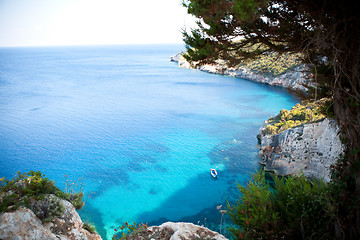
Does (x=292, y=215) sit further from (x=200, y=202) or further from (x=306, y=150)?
(x=306, y=150)

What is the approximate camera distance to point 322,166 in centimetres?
1521

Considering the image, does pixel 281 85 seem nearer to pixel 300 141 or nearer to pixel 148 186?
pixel 300 141

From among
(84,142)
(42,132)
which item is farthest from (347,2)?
(42,132)

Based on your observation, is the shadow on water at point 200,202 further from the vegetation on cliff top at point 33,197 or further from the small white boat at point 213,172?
the vegetation on cliff top at point 33,197

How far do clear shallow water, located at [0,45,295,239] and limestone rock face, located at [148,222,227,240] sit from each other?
692 centimetres

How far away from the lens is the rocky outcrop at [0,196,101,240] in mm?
7031

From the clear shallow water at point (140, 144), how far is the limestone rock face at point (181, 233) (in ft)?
22.7

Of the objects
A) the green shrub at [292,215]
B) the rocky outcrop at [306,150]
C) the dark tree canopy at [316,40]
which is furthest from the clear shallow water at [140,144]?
the dark tree canopy at [316,40]

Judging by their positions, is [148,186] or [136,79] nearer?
[148,186]

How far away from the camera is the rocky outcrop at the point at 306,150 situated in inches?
577

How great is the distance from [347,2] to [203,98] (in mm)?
40176

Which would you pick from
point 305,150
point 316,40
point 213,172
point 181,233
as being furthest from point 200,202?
point 316,40

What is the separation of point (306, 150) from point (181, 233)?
1292 cm

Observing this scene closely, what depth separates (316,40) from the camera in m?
4.43
